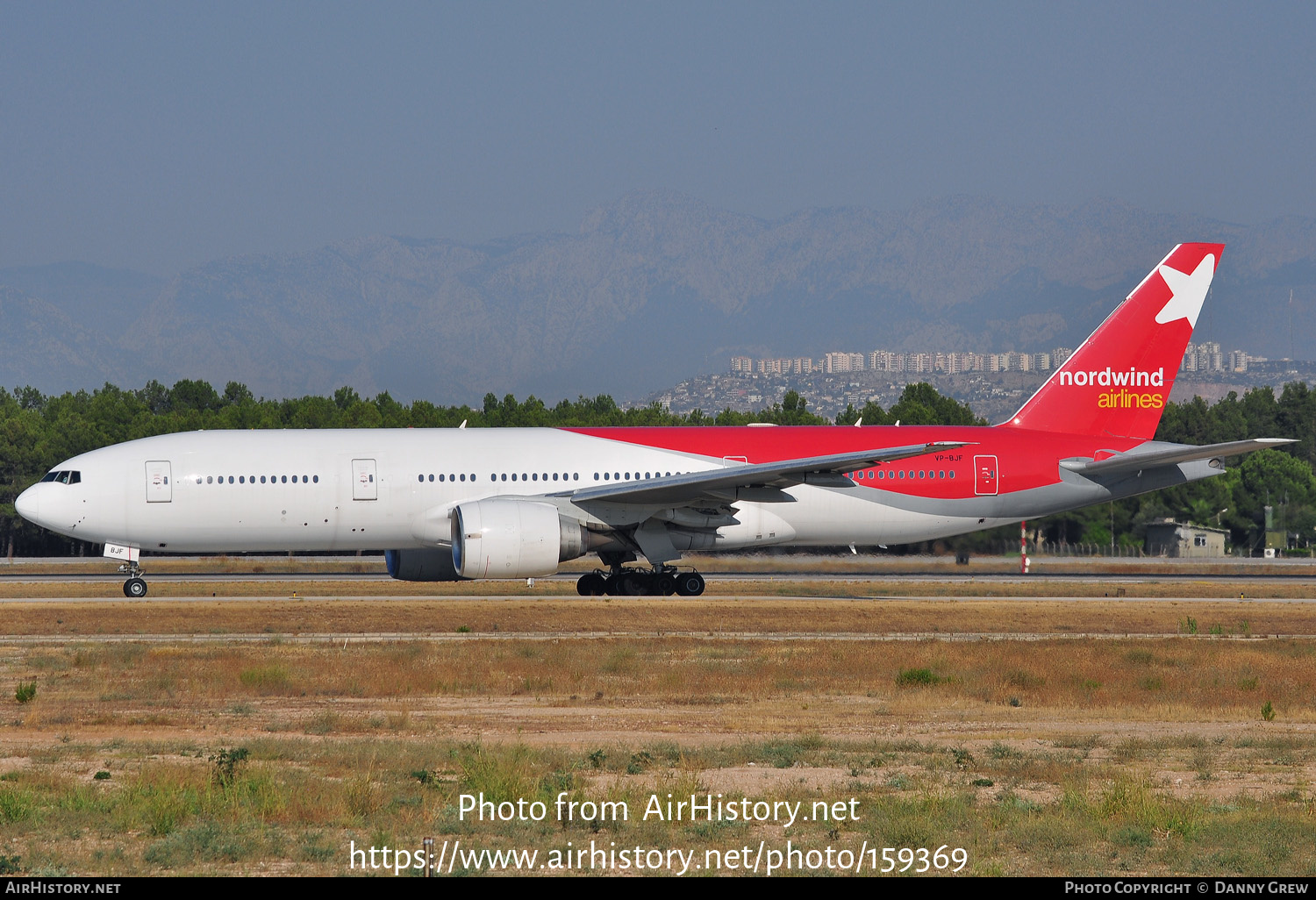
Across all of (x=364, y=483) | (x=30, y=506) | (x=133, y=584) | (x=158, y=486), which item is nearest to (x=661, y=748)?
(x=364, y=483)

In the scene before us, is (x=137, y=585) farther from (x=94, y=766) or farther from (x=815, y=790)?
(x=815, y=790)

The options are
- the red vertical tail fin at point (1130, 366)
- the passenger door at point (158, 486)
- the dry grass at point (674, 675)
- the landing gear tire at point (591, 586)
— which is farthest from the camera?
the red vertical tail fin at point (1130, 366)

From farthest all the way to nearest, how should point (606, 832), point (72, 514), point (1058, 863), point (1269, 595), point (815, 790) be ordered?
point (1269, 595), point (72, 514), point (815, 790), point (606, 832), point (1058, 863)

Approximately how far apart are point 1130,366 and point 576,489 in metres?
14.1

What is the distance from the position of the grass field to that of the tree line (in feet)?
126

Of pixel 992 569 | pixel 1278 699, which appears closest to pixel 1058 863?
pixel 1278 699

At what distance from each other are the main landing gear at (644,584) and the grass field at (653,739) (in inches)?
160

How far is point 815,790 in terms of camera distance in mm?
10508

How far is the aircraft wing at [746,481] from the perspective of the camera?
2666cm

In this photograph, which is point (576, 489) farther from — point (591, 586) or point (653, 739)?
point (653, 739)

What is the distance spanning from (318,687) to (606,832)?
853 cm

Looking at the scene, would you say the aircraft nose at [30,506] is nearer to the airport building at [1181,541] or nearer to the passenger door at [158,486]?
the passenger door at [158,486]

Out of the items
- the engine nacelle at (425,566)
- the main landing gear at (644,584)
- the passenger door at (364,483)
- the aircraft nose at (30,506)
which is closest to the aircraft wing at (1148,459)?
the main landing gear at (644,584)

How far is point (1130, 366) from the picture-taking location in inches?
1283
